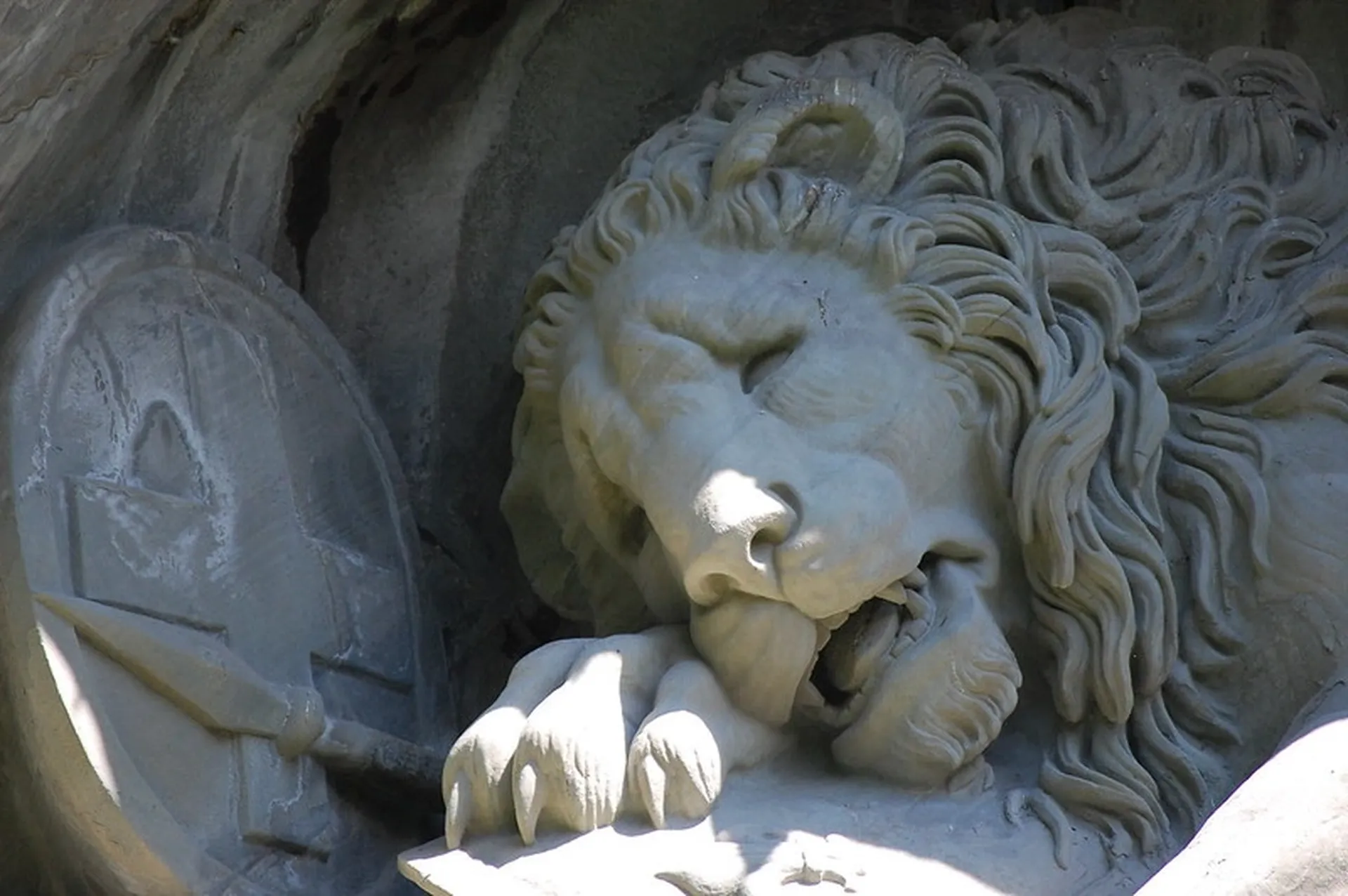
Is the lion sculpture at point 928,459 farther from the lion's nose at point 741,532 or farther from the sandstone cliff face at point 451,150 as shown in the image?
the sandstone cliff face at point 451,150

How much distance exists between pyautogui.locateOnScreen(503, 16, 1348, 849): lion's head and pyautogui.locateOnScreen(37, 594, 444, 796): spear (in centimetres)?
23

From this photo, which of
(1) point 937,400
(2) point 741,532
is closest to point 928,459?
(1) point 937,400

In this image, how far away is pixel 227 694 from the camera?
208cm

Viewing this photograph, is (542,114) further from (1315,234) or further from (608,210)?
(1315,234)

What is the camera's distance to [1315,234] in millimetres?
2252

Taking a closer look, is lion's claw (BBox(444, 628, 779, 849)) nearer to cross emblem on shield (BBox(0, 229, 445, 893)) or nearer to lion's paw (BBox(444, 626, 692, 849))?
lion's paw (BBox(444, 626, 692, 849))

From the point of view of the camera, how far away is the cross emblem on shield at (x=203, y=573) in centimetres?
200

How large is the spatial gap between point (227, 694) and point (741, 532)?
415 mm

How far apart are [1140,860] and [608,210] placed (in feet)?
2.16

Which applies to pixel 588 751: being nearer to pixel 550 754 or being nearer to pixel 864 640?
pixel 550 754

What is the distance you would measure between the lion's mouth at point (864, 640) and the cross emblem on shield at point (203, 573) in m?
0.36

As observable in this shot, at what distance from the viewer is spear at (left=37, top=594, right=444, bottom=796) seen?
6.63 feet

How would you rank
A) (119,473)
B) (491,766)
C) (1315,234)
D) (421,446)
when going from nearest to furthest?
(491,766)
(119,473)
(1315,234)
(421,446)

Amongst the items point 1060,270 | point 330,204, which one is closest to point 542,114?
point 330,204
